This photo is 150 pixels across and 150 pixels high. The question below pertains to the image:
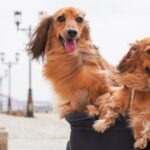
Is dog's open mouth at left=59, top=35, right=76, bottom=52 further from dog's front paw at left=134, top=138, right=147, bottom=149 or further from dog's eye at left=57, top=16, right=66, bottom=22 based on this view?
dog's front paw at left=134, top=138, right=147, bottom=149

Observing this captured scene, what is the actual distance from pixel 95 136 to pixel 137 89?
0.47m

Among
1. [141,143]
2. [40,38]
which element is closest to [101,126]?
[141,143]

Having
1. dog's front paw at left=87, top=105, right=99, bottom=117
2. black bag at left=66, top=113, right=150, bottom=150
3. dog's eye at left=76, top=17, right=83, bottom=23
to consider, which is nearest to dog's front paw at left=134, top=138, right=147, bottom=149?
black bag at left=66, top=113, right=150, bottom=150

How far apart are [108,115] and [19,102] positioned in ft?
181

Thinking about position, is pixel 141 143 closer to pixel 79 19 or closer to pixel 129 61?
pixel 129 61

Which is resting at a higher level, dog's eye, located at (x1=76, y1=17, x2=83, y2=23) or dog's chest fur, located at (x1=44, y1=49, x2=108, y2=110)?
dog's eye, located at (x1=76, y1=17, x2=83, y2=23)

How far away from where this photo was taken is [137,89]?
127 inches

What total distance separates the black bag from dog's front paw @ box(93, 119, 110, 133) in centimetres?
6

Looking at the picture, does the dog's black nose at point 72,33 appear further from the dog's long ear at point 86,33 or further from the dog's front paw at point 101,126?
the dog's front paw at point 101,126

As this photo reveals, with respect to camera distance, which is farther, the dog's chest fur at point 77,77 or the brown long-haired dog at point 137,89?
the dog's chest fur at point 77,77

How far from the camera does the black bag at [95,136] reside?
343cm

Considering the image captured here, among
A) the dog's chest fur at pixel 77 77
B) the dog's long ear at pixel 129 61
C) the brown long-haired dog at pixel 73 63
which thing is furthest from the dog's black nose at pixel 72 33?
the dog's long ear at pixel 129 61

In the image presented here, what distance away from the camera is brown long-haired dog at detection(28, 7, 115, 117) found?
3.60 meters

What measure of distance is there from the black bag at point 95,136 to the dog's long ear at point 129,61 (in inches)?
11.9
